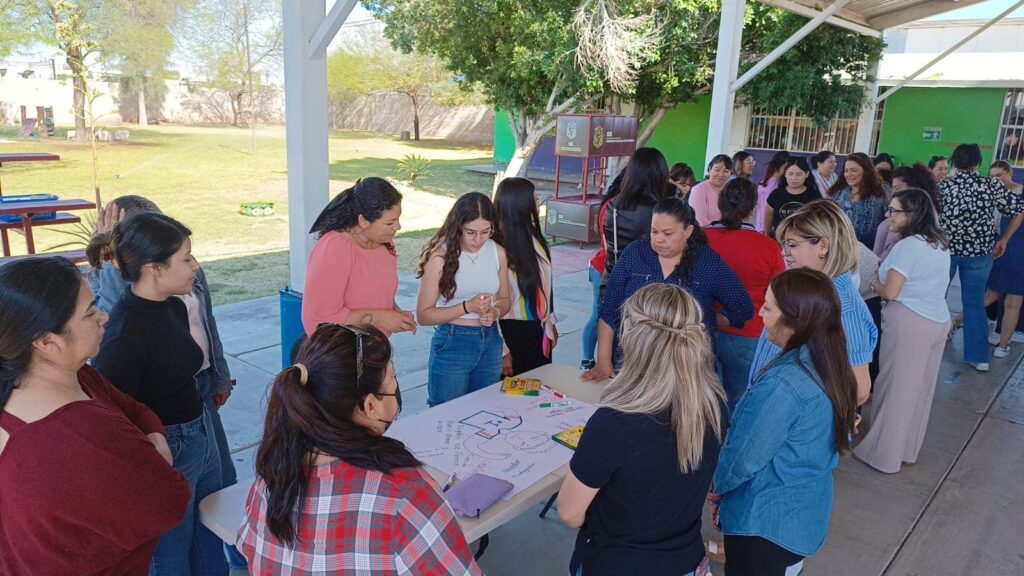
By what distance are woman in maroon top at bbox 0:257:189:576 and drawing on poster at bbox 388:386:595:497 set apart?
1.00 metres

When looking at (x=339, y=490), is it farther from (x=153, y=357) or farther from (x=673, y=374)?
(x=153, y=357)

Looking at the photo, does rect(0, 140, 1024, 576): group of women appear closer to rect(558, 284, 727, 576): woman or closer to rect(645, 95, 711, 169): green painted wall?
rect(558, 284, 727, 576): woman

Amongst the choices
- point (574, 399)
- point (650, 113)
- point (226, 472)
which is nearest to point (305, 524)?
point (226, 472)

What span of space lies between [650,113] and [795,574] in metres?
14.6

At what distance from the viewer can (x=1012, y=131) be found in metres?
14.5

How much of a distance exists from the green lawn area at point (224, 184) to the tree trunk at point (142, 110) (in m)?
0.29

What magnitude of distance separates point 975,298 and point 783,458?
4557 mm

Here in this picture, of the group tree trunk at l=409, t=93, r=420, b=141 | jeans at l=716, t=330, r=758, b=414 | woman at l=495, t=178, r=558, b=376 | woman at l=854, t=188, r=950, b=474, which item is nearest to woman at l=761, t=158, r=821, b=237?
woman at l=854, t=188, r=950, b=474

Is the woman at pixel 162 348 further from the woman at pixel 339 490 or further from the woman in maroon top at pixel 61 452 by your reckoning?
the woman at pixel 339 490

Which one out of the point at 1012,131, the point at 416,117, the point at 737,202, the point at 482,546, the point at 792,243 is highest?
the point at 416,117

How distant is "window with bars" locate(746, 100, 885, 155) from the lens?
15859 millimetres

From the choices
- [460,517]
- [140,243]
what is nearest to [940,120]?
[460,517]

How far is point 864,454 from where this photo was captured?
415 cm

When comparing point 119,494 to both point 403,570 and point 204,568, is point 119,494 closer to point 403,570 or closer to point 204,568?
point 403,570
